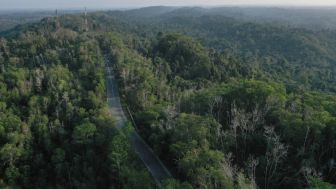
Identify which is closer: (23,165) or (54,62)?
(23,165)

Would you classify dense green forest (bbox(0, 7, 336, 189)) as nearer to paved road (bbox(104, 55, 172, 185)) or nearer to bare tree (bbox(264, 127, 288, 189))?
bare tree (bbox(264, 127, 288, 189))

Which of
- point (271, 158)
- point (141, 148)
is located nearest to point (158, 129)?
point (141, 148)

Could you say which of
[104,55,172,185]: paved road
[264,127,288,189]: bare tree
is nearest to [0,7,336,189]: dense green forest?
[264,127,288,189]: bare tree

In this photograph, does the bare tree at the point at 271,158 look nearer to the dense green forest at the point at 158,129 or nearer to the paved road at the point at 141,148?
the dense green forest at the point at 158,129

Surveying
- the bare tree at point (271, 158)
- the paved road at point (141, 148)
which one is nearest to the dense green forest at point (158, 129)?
the bare tree at point (271, 158)

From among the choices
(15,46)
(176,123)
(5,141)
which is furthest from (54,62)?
(176,123)

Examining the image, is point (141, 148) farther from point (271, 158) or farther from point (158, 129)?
point (271, 158)

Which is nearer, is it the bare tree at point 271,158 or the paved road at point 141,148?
the bare tree at point 271,158

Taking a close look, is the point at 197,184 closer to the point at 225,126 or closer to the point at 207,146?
the point at 207,146
